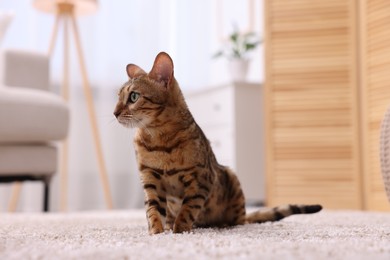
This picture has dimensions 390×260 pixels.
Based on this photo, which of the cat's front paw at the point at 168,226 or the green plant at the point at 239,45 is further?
the green plant at the point at 239,45

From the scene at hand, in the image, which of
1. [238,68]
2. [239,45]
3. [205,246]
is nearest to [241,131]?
[238,68]

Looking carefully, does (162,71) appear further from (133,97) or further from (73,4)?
(73,4)

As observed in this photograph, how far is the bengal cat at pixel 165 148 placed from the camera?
125 centimetres

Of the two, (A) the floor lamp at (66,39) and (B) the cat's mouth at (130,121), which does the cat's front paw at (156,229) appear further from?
(A) the floor lamp at (66,39)

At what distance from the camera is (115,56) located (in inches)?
153

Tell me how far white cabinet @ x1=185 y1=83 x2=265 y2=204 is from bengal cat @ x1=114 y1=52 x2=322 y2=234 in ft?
6.42

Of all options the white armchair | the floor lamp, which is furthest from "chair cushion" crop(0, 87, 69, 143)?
the floor lamp

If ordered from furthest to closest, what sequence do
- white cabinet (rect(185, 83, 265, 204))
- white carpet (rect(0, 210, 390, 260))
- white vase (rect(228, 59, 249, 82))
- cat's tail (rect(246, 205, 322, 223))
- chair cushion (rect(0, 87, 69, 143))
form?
white vase (rect(228, 59, 249, 82)) < white cabinet (rect(185, 83, 265, 204)) < chair cushion (rect(0, 87, 69, 143)) < cat's tail (rect(246, 205, 322, 223)) < white carpet (rect(0, 210, 390, 260))

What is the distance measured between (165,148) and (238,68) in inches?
90.1

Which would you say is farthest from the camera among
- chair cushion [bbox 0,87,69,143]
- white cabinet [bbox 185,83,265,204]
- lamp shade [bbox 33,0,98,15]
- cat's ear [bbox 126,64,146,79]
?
white cabinet [bbox 185,83,265,204]

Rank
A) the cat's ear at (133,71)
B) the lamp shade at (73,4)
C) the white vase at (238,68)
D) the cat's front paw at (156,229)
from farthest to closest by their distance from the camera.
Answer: the white vase at (238,68) → the lamp shade at (73,4) → the cat's ear at (133,71) → the cat's front paw at (156,229)

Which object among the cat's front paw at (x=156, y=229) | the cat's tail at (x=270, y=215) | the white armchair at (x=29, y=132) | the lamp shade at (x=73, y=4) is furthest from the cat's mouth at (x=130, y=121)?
the lamp shade at (x=73, y=4)

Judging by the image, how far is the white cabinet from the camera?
329 cm

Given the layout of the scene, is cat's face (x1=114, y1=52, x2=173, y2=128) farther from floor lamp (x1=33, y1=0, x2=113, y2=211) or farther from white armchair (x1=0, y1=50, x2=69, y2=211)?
floor lamp (x1=33, y1=0, x2=113, y2=211)
